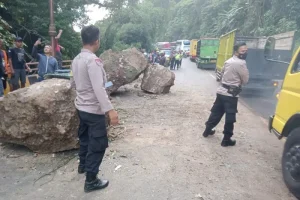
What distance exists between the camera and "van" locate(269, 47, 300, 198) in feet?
11.0

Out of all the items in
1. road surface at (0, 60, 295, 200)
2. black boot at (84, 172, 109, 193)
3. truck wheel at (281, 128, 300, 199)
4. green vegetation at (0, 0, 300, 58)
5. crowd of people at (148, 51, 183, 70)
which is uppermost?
green vegetation at (0, 0, 300, 58)

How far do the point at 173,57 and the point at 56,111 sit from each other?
19331 mm

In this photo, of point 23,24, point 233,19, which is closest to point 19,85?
point 23,24

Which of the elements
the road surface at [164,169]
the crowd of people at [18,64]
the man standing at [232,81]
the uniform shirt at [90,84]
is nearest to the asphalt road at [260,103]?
the road surface at [164,169]

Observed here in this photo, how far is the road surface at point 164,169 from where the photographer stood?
11.1 ft

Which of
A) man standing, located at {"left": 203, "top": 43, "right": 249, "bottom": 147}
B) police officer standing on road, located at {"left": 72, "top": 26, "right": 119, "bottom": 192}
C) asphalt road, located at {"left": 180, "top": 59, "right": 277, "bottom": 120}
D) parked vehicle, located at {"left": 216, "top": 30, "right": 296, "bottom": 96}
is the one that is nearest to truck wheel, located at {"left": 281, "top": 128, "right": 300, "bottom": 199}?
man standing, located at {"left": 203, "top": 43, "right": 249, "bottom": 147}

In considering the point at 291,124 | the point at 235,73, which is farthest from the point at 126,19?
the point at 291,124

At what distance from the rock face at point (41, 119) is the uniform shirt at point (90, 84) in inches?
42.8

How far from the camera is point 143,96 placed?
9602mm

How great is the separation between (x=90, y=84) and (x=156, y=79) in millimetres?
6932

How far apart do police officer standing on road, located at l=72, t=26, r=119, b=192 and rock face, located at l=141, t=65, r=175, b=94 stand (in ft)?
21.9

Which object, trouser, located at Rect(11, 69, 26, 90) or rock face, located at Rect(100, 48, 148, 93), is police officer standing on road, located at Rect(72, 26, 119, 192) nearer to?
trouser, located at Rect(11, 69, 26, 90)

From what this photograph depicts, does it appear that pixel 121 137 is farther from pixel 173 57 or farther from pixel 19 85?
pixel 173 57

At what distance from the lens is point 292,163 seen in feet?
11.3
